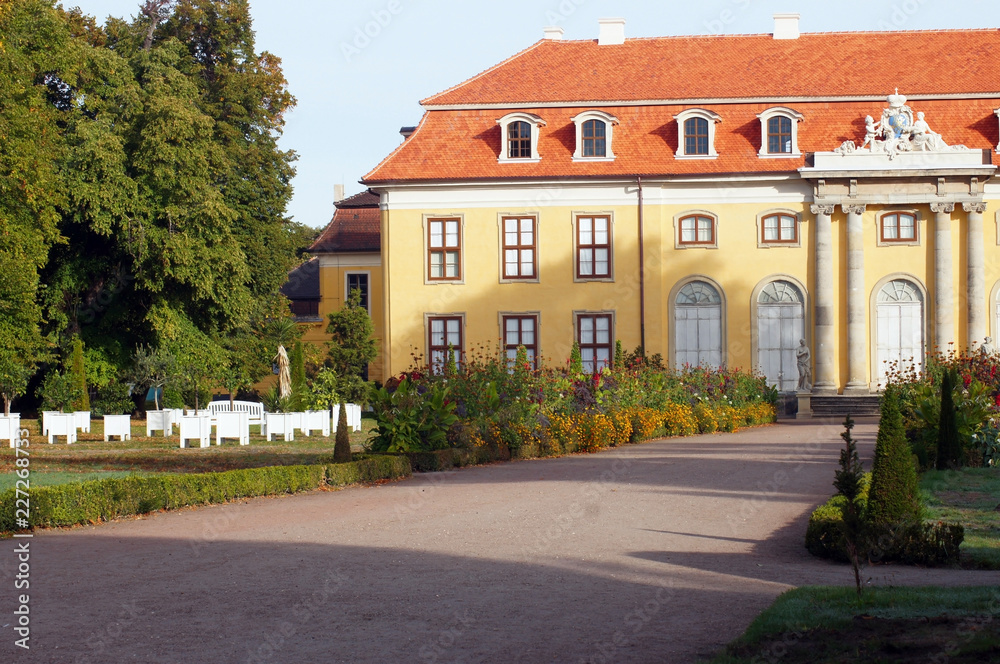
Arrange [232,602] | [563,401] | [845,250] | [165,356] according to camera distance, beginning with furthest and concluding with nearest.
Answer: [845,250] → [165,356] → [563,401] → [232,602]

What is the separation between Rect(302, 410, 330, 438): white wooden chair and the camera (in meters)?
25.0

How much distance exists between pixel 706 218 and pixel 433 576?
2945cm

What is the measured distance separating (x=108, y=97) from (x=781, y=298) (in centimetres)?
Result: 2016

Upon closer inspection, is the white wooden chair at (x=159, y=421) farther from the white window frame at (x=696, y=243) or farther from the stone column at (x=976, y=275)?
the stone column at (x=976, y=275)

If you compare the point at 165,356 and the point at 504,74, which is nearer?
the point at 165,356

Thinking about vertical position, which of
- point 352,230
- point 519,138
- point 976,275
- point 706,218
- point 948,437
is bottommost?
point 948,437

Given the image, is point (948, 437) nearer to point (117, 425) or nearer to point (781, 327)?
point (117, 425)

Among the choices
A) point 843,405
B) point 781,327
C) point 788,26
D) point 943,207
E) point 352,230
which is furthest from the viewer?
point 352,230

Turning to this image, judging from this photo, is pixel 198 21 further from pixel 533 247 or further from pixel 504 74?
pixel 533 247

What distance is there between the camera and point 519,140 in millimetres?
36969

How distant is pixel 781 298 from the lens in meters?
36.8

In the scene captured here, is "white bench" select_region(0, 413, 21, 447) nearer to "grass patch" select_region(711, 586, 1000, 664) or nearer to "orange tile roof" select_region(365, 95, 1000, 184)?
"orange tile roof" select_region(365, 95, 1000, 184)

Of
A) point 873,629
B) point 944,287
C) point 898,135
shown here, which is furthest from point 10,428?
point 944,287

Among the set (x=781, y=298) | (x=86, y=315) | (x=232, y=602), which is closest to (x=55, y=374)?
(x=86, y=315)
